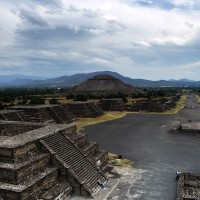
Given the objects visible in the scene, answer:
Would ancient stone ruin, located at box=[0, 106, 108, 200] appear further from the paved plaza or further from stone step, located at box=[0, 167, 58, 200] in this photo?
the paved plaza

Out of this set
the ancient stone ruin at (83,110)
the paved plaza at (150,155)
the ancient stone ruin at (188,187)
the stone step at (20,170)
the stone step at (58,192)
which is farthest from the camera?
the ancient stone ruin at (83,110)

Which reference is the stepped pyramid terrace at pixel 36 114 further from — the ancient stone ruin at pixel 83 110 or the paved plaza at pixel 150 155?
the ancient stone ruin at pixel 83 110

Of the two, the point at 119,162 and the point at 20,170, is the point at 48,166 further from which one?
the point at 119,162

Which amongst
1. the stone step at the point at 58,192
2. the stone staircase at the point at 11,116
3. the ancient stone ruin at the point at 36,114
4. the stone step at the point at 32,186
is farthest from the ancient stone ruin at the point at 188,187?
the ancient stone ruin at the point at 36,114

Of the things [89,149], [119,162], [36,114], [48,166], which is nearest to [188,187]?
[119,162]

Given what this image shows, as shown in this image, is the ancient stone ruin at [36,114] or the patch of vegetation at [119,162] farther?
the ancient stone ruin at [36,114]

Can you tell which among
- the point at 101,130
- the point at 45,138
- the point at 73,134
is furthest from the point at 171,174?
the point at 101,130

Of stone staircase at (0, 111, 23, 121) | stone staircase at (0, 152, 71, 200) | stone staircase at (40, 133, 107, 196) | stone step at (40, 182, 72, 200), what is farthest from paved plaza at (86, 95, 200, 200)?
stone staircase at (0, 111, 23, 121)
